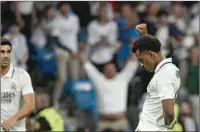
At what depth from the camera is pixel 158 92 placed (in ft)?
24.7

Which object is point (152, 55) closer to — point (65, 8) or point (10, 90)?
point (10, 90)

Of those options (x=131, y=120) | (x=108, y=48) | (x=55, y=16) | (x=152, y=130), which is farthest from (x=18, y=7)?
(x=152, y=130)

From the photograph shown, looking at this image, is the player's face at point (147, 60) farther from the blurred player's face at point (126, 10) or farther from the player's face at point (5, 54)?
the blurred player's face at point (126, 10)

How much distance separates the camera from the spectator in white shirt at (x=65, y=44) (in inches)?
603

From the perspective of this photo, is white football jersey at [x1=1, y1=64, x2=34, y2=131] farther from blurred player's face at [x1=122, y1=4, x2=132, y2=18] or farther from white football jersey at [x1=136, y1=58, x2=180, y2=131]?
blurred player's face at [x1=122, y1=4, x2=132, y2=18]

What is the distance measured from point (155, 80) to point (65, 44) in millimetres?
7918

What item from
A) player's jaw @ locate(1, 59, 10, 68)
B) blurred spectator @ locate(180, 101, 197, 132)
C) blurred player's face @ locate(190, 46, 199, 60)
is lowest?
blurred spectator @ locate(180, 101, 197, 132)

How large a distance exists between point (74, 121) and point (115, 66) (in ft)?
4.30

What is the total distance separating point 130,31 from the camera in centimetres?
1588

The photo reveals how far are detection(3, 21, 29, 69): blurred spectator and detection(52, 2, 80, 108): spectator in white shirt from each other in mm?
711

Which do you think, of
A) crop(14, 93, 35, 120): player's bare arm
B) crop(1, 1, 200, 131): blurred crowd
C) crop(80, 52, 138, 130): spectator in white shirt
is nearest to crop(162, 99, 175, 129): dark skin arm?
crop(14, 93, 35, 120): player's bare arm

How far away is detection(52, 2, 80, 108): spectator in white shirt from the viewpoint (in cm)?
1530

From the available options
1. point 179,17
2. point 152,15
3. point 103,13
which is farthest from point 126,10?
point 179,17

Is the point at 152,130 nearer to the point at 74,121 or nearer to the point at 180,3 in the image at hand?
the point at 74,121
